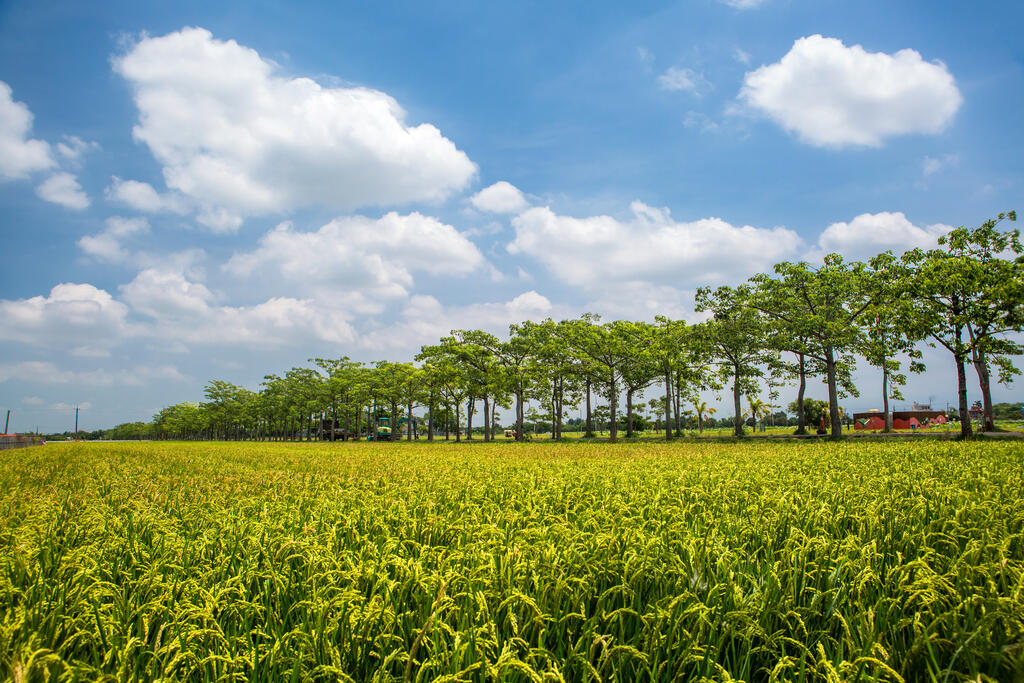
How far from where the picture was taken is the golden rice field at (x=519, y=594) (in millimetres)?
2123

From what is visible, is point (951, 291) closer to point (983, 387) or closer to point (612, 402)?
point (983, 387)

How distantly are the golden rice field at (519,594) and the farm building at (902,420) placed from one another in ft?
258

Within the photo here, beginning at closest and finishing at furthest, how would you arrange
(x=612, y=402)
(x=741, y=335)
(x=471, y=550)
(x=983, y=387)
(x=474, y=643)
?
(x=474, y=643)
(x=471, y=550)
(x=983, y=387)
(x=741, y=335)
(x=612, y=402)

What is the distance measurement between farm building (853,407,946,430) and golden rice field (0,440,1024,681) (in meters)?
78.7

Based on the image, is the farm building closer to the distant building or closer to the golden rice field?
the distant building

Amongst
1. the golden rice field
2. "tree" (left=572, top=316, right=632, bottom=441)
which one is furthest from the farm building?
the golden rice field

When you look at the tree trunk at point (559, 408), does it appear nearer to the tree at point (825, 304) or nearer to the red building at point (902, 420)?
the tree at point (825, 304)

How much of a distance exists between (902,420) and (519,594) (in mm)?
85281

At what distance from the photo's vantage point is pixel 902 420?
2638 inches

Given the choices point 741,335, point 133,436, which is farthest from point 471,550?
point 133,436

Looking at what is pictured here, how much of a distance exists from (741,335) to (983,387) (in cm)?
1443

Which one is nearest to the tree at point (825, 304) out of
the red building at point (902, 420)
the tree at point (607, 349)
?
the tree at point (607, 349)

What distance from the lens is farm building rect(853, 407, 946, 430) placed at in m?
67.5

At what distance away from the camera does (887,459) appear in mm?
12664
